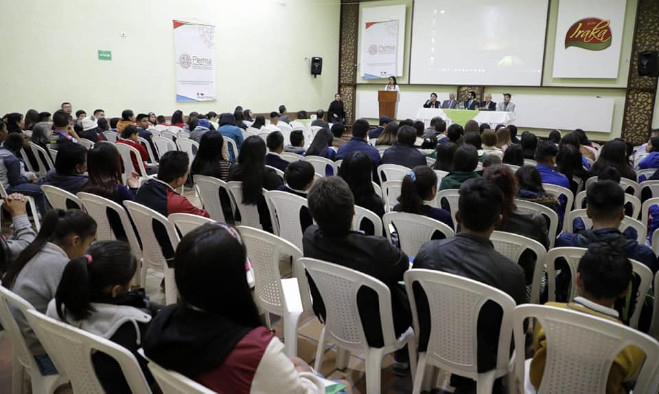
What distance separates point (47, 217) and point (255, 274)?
3.15 feet

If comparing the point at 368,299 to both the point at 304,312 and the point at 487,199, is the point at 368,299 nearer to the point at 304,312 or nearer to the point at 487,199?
the point at 304,312

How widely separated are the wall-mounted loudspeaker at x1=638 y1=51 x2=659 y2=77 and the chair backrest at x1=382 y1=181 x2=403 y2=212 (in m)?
7.65

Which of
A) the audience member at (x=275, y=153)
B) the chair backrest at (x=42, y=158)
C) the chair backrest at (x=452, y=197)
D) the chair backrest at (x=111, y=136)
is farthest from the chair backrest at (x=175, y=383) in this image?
the chair backrest at (x=111, y=136)

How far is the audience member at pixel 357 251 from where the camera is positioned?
190 centimetres

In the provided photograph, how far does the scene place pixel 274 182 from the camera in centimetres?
360

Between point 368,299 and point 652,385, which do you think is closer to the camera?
point 652,385

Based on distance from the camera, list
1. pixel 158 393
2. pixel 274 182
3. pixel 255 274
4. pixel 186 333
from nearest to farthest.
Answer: pixel 186 333 → pixel 158 393 → pixel 255 274 → pixel 274 182

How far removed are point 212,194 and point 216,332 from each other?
A: 106 inches

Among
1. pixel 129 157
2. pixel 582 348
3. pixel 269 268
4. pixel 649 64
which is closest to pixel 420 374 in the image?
pixel 582 348

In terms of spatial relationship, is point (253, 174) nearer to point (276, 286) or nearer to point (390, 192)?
point (390, 192)

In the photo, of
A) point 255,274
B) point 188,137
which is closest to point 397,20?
point 188,137

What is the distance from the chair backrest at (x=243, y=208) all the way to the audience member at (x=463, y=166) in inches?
55.1

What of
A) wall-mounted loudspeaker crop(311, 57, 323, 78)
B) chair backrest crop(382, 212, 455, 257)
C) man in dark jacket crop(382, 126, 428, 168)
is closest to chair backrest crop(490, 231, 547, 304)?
chair backrest crop(382, 212, 455, 257)

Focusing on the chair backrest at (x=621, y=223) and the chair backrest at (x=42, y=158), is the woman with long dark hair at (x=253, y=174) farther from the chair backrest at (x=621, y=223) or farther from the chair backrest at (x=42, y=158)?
the chair backrest at (x=42, y=158)
